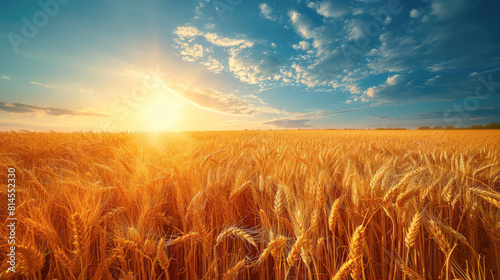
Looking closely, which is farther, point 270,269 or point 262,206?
point 262,206

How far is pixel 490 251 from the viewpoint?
1.28 m

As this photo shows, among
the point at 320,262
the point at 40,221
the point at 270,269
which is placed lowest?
the point at 270,269

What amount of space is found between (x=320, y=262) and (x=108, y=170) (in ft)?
7.04

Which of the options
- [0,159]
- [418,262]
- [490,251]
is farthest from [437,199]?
[0,159]

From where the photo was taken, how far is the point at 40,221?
3.50 feet

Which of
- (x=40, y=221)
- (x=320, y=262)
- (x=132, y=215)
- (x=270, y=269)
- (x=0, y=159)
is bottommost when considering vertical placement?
(x=270, y=269)

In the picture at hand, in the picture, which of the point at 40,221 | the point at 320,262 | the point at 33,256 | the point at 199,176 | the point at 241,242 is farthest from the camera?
the point at 199,176

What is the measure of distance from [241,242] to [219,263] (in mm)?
194

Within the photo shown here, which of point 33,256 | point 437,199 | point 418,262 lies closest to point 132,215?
point 33,256

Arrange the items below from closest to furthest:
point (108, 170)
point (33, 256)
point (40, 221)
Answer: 1. point (33, 256)
2. point (40, 221)
3. point (108, 170)

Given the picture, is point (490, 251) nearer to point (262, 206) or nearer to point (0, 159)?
point (262, 206)

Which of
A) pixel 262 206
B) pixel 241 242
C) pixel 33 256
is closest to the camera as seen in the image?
pixel 33 256

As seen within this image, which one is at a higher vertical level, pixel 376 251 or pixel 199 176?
pixel 199 176

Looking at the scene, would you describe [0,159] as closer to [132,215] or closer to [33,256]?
[132,215]
